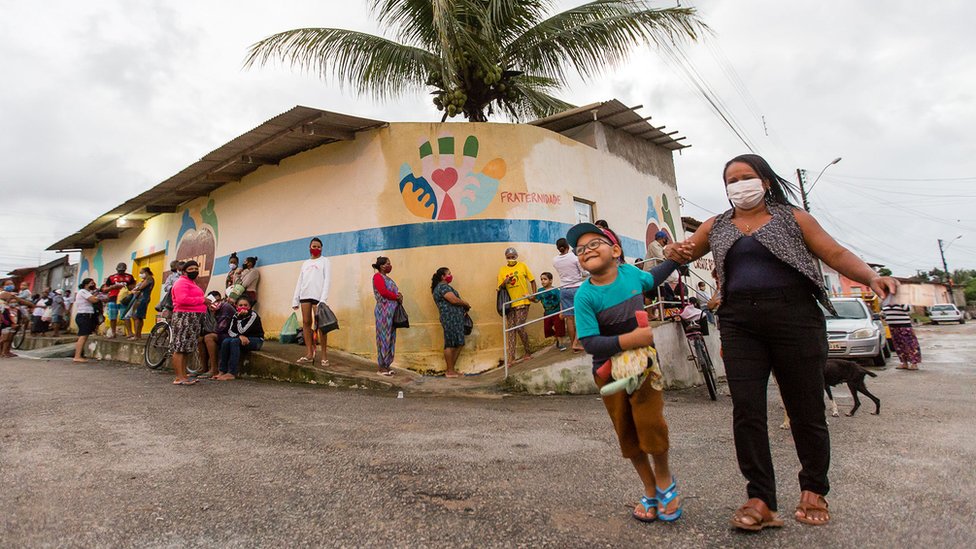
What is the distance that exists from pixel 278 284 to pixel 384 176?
127 inches

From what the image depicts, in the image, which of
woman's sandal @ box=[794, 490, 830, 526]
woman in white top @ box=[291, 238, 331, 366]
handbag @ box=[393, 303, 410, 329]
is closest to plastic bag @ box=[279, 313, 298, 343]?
woman in white top @ box=[291, 238, 331, 366]

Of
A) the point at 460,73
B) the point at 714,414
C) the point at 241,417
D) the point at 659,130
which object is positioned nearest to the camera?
the point at 241,417

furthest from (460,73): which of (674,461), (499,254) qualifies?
(674,461)

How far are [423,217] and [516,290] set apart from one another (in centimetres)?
210

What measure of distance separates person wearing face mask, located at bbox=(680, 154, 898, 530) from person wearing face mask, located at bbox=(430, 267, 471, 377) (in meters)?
5.77

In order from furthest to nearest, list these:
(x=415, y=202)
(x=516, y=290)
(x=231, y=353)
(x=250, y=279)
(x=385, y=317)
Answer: (x=250, y=279) → (x=415, y=202) → (x=516, y=290) → (x=231, y=353) → (x=385, y=317)

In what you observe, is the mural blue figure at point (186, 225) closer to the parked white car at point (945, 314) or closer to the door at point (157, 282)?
the door at point (157, 282)

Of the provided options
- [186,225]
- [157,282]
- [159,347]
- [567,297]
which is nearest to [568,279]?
[567,297]

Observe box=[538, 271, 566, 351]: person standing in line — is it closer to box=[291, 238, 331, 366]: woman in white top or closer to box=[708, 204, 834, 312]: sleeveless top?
box=[291, 238, 331, 366]: woman in white top

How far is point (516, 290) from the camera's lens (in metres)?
8.55

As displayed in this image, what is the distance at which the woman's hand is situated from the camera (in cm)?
219

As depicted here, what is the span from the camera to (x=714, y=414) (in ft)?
17.9

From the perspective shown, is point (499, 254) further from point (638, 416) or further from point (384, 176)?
point (638, 416)

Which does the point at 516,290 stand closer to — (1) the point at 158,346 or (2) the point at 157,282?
(1) the point at 158,346
